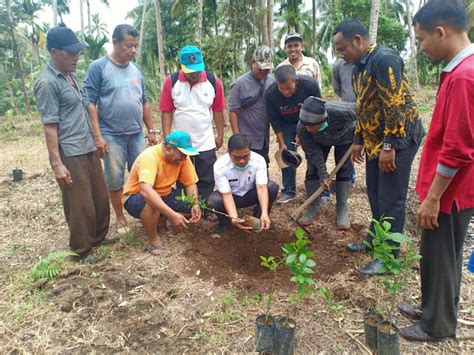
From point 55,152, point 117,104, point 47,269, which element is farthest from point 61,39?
point 47,269

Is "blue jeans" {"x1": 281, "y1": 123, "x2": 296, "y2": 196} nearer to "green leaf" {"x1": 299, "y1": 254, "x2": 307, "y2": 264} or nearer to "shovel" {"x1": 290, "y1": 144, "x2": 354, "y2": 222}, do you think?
"shovel" {"x1": 290, "y1": 144, "x2": 354, "y2": 222}

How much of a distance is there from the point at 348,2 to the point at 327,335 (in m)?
19.0

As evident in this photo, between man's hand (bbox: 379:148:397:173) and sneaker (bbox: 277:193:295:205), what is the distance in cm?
181

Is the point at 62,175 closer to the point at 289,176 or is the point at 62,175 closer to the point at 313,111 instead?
the point at 313,111

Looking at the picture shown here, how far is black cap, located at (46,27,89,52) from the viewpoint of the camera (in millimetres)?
2861

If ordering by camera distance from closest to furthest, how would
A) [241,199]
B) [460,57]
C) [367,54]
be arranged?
[460,57]
[367,54]
[241,199]

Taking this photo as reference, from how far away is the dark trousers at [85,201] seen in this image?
317 cm

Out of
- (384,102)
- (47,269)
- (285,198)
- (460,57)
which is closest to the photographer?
(460,57)

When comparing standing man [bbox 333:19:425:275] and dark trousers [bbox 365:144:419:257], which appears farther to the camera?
dark trousers [bbox 365:144:419:257]

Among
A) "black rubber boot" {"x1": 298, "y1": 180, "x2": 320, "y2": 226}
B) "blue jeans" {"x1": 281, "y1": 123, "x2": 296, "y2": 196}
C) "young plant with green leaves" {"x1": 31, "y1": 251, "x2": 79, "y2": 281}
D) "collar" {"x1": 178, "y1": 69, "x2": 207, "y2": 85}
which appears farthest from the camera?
"blue jeans" {"x1": 281, "y1": 123, "x2": 296, "y2": 196}

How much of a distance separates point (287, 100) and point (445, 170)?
2270 mm

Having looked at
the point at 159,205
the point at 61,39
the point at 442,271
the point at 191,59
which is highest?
the point at 61,39

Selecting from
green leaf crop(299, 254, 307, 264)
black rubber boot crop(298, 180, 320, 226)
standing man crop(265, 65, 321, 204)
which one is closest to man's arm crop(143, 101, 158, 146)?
standing man crop(265, 65, 321, 204)

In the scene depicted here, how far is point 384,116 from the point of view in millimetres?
2561
